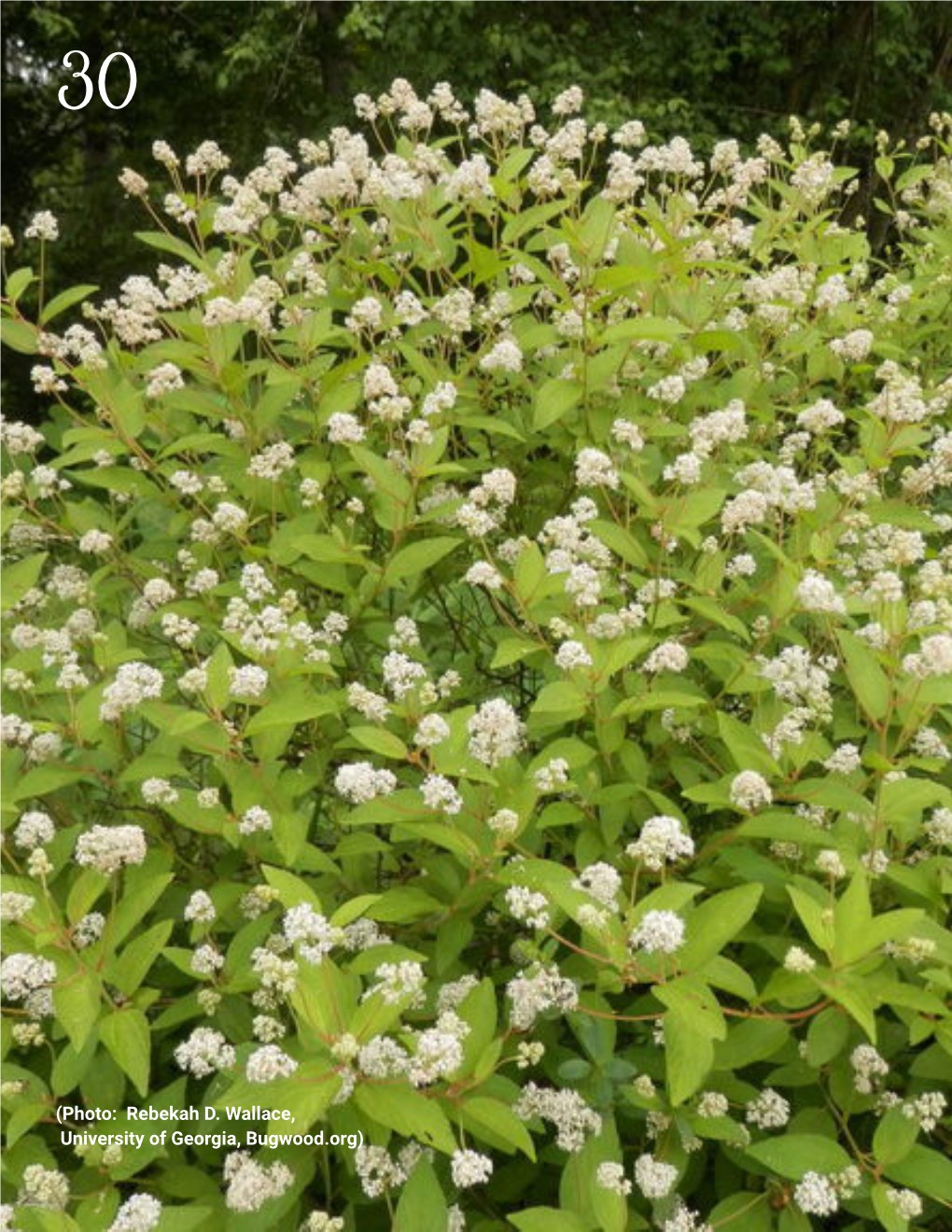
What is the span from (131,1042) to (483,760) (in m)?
0.82

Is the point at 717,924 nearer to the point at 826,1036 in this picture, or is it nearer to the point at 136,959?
the point at 826,1036

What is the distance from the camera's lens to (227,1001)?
2.37 metres

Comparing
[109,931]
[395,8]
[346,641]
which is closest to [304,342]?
[346,641]

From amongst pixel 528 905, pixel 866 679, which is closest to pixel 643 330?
pixel 866 679

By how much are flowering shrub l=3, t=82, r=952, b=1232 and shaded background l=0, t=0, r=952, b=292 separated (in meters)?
7.34

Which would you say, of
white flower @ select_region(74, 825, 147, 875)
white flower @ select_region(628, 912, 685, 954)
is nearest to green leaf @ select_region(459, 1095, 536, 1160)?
white flower @ select_region(628, 912, 685, 954)

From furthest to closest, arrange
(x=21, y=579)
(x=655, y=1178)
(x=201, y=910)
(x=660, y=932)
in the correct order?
(x=21, y=579), (x=201, y=910), (x=655, y=1178), (x=660, y=932)

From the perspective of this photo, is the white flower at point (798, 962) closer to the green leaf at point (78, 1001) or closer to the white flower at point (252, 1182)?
the white flower at point (252, 1182)

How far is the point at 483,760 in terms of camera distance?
7.75 feet

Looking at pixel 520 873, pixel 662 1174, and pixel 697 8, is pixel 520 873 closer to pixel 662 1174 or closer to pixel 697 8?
pixel 662 1174

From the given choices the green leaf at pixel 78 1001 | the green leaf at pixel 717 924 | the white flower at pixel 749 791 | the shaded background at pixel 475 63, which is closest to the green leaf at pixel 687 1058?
the green leaf at pixel 717 924

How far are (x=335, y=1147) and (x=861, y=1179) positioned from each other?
3.10ft

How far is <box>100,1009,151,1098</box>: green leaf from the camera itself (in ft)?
6.88

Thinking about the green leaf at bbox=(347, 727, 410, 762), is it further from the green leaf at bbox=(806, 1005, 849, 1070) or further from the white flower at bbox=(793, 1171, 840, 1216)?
the white flower at bbox=(793, 1171, 840, 1216)
